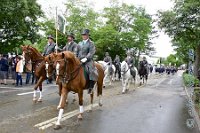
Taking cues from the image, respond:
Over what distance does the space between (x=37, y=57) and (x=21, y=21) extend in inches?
656

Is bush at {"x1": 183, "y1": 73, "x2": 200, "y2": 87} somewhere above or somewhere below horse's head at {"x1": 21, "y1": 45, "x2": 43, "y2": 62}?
below

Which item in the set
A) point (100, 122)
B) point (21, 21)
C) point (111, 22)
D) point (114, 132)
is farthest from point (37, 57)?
point (111, 22)

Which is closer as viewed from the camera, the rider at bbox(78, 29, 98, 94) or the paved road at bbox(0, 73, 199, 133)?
the paved road at bbox(0, 73, 199, 133)

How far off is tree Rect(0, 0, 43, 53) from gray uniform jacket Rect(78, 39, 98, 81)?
1596 centimetres

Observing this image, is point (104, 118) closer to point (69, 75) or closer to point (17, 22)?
point (69, 75)

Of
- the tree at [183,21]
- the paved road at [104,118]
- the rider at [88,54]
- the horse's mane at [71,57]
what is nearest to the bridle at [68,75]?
the horse's mane at [71,57]

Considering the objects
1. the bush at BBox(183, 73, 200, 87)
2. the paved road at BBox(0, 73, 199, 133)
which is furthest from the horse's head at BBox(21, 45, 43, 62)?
the bush at BBox(183, 73, 200, 87)

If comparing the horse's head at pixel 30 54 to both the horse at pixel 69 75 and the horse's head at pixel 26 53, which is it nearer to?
the horse's head at pixel 26 53

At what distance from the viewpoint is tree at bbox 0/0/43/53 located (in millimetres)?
26459

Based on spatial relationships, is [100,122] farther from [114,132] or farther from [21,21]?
[21,21]

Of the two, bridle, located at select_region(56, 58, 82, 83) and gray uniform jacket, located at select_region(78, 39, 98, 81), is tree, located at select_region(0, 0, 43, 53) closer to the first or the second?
gray uniform jacket, located at select_region(78, 39, 98, 81)

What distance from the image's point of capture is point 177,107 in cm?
1498

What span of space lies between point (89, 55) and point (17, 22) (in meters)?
20.0

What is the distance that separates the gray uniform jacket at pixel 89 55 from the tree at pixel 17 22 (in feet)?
52.4
